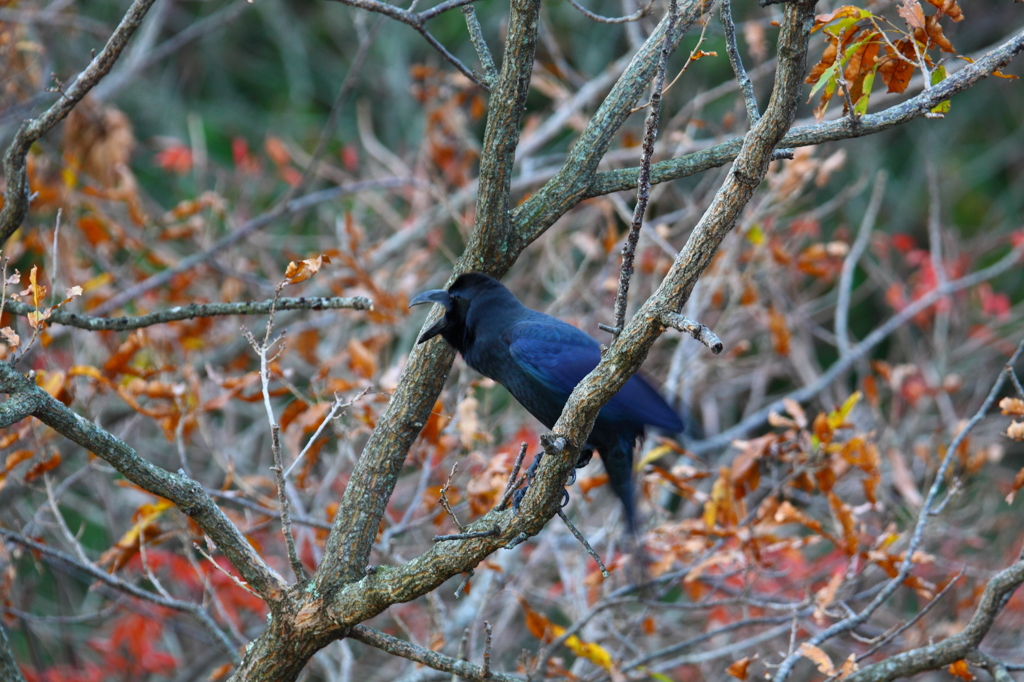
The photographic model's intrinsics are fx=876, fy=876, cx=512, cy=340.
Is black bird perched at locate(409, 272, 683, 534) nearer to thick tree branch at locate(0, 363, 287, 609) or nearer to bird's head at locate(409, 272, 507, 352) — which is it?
bird's head at locate(409, 272, 507, 352)

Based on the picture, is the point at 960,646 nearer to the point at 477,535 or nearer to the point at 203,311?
the point at 477,535

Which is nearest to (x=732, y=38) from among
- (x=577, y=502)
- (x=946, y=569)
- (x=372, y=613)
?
(x=372, y=613)

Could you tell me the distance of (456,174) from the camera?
5.52m

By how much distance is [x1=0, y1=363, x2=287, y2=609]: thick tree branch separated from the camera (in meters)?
2.08

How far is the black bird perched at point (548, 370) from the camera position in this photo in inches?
119

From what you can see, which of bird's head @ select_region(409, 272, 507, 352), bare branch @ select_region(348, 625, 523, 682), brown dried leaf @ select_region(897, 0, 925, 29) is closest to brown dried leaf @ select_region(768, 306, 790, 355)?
bird's head @ select_region(409, 272, 507, 352)

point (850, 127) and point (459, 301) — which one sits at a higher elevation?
point (459, 301)

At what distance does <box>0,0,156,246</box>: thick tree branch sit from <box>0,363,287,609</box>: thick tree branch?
0.75m

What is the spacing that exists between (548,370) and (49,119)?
172cm

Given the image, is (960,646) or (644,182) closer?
(644,182)

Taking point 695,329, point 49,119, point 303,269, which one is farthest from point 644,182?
point 49,119

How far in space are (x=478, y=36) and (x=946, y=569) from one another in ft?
13.4

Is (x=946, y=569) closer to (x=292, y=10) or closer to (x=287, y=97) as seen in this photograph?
(x=287, y=97)

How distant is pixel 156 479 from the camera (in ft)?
7.12
